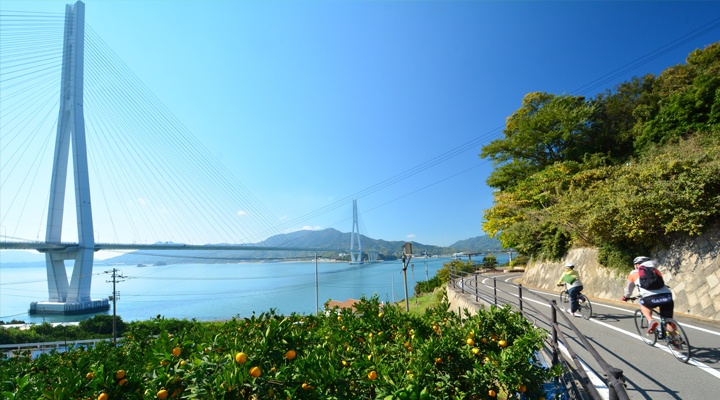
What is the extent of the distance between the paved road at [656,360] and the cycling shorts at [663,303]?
49 centimetres

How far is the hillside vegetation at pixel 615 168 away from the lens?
652cm

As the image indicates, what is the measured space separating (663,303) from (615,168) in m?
10.1

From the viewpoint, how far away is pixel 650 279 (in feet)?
13.6

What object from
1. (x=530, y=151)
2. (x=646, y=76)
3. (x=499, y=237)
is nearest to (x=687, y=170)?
(x=499, y=237)

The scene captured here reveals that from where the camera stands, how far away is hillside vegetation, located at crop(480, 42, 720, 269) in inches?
257

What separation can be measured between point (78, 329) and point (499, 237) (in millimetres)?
32690

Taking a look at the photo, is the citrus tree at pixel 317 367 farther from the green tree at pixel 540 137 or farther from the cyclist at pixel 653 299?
the green tree at pixel 540 137

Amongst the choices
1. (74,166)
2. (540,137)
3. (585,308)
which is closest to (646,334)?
(585,308)

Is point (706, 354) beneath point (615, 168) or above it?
beneath

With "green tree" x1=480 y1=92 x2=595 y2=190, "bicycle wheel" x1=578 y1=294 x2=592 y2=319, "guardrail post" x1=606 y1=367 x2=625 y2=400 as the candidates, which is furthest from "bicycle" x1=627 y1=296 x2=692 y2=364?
"green tree" x1=480 y1=92 x2=595 y2=190

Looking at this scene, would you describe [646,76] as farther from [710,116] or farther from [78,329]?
[78,329]

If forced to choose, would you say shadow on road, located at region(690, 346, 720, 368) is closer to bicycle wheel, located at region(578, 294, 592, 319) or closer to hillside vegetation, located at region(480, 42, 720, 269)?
bicycle wheel, located at region(578, 294, 592, 319)

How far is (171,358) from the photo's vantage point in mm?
1503

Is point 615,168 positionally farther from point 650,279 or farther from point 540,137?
point 650,279
